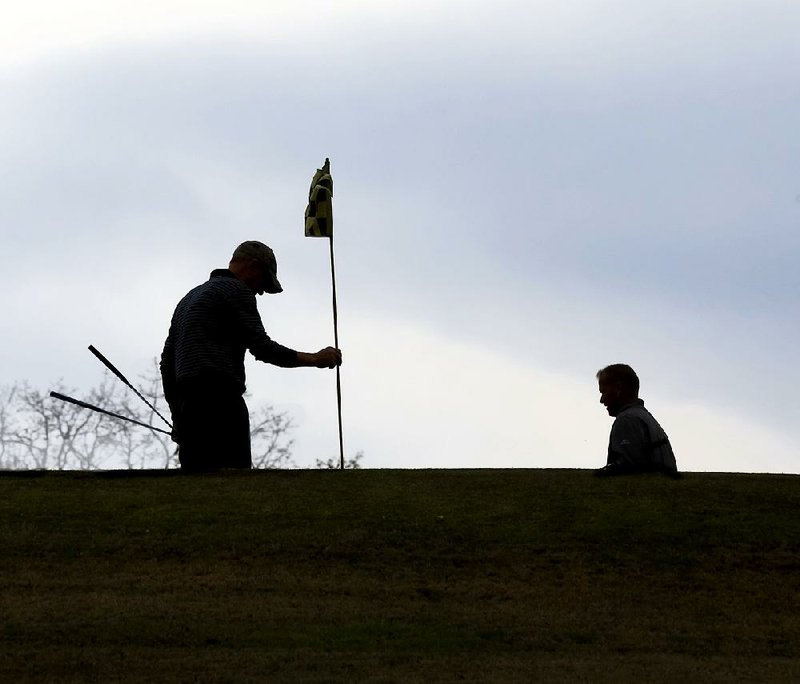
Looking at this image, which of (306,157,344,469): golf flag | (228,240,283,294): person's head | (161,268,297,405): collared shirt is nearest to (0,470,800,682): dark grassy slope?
(161,268,297,405): collared shirt

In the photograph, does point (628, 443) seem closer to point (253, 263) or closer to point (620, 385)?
point (620, 385)

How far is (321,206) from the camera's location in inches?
587

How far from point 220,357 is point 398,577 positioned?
3301 mm

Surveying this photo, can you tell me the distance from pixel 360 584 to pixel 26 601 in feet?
5.39

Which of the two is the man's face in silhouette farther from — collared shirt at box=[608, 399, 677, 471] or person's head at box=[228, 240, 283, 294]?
person's head at box=[228, 240, 283, 294]

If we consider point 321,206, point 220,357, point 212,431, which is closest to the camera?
point 220,357

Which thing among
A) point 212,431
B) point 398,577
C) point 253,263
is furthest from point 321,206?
point 398,577

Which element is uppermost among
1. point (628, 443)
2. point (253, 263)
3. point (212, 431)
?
point (253, 263)

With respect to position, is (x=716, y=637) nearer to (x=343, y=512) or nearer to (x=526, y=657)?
(x=526, y=657)

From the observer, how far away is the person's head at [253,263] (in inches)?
458

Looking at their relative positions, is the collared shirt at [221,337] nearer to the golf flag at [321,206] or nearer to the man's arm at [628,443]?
the man's arm at [628,443]

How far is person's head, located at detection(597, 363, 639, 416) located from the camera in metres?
11.1

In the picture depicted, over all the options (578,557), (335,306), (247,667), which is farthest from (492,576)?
(335,306)

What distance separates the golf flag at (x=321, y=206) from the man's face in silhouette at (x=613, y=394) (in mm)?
4404
